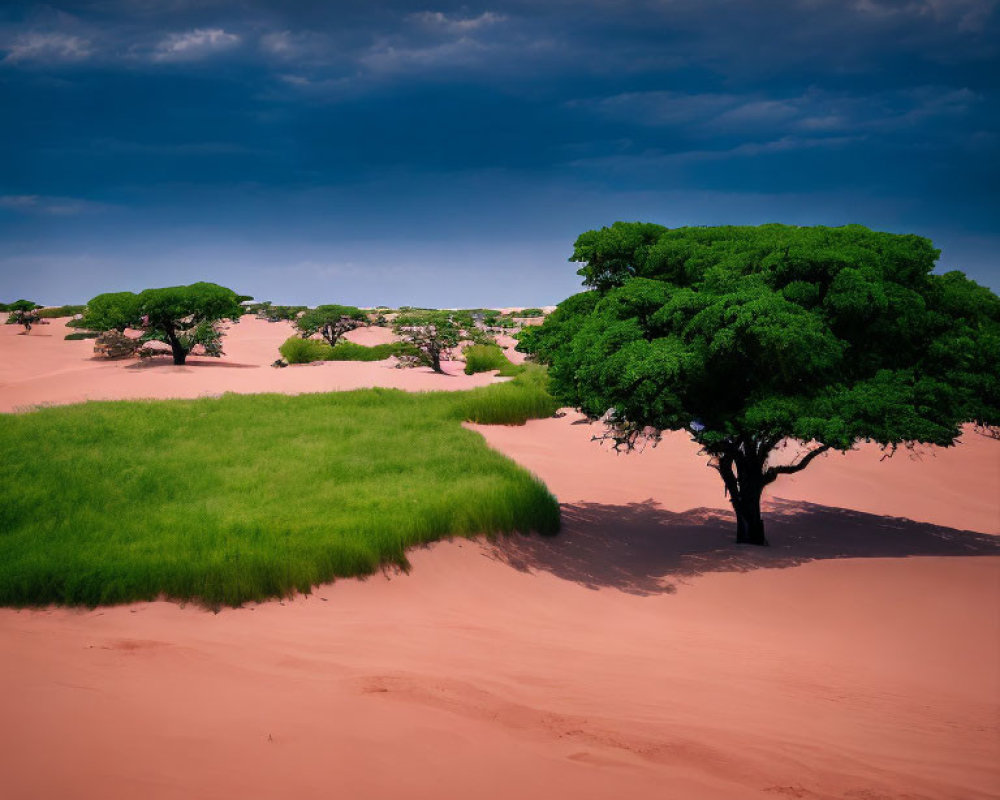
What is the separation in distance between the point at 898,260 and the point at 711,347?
3.93m

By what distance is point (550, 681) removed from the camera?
5.07 m

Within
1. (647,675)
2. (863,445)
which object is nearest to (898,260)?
(647,675)

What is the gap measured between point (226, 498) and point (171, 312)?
19.3m

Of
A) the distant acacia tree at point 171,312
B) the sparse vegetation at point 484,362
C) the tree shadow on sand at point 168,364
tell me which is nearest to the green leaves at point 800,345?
the sparse vegetation at point 484,362

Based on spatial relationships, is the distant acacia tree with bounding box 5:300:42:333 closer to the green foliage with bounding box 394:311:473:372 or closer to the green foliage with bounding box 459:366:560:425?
the green foliage with bounding box 394:311:473:372

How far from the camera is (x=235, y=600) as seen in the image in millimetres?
6660

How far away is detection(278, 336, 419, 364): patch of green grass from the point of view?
32.2m

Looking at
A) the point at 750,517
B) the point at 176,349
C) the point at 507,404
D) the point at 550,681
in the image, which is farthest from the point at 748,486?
the point at 176,349

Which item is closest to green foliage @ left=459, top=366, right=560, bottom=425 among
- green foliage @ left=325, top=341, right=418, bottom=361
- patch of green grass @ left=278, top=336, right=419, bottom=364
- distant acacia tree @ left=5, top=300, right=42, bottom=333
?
green foliage @ left=325, top=341, right=418, bottom=361

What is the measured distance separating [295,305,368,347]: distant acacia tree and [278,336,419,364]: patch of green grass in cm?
1167

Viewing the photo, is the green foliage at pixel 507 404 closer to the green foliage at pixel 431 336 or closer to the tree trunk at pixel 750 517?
the tree trunk at pixel 750 517

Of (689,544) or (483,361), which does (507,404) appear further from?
(483,361)

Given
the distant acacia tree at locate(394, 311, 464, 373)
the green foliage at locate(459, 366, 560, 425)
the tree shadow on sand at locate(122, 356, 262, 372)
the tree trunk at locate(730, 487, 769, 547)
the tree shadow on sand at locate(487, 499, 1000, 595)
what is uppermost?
the distant acacia tree at locate(394, 311, 464, 373)

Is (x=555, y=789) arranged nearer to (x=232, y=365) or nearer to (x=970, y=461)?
(x=970, y=461)
